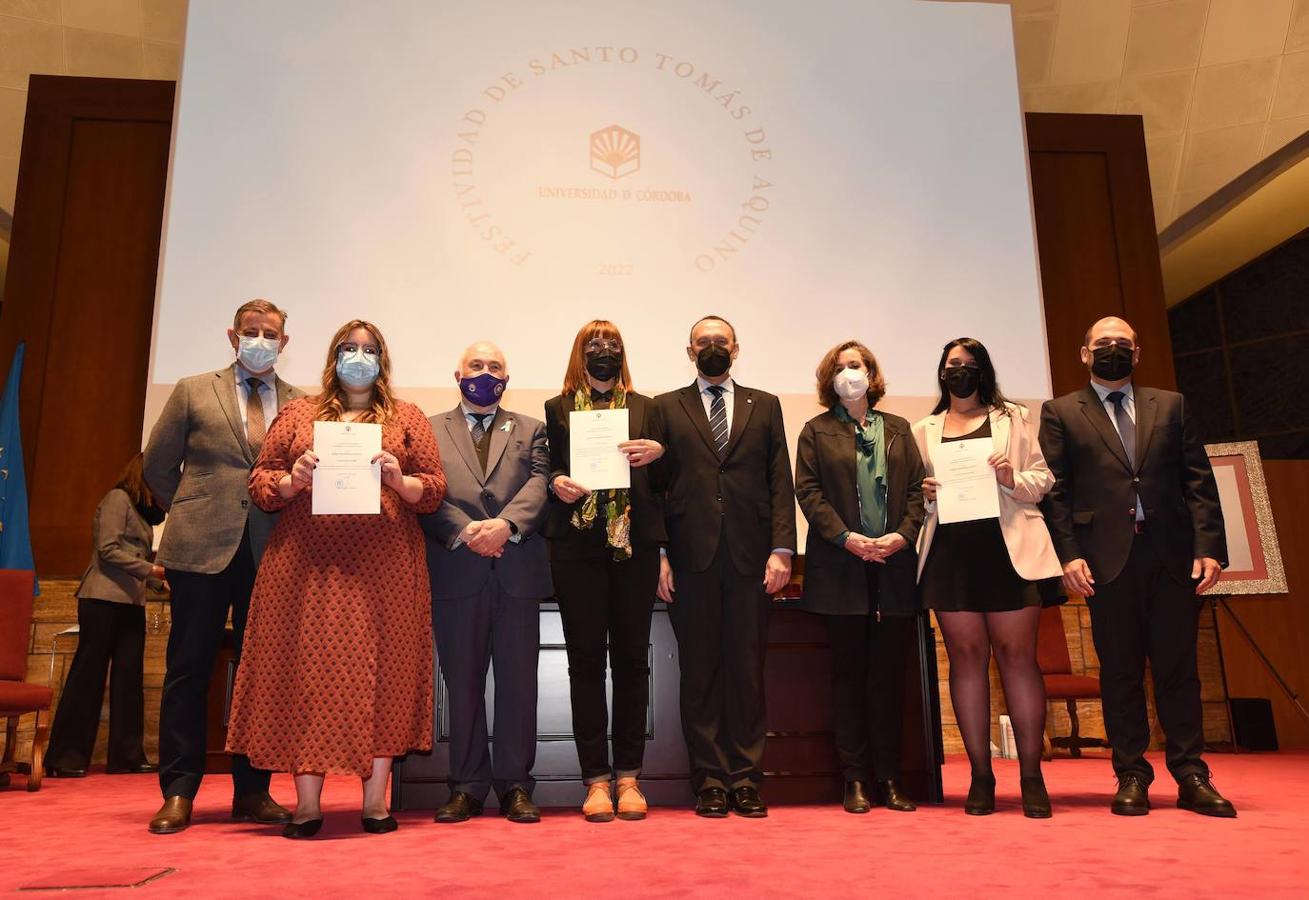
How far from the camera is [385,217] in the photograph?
496 centimetres

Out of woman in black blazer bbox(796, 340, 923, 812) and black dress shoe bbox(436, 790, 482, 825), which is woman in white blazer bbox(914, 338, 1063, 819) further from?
black dress shoe bbox(436, 790, 482, 825)

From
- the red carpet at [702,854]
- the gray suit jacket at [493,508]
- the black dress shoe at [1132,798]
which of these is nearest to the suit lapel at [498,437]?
the gray suit jacket at [493,508]

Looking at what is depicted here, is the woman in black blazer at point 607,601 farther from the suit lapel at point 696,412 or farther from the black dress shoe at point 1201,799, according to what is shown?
the black dress shoe at point 1201,799

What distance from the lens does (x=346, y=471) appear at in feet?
8.54

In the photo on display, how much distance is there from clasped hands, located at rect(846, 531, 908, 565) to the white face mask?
0.46 m

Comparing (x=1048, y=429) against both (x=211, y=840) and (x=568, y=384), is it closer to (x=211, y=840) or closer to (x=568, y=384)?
(x=568, y=384)

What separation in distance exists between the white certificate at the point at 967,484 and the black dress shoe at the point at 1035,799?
77cm

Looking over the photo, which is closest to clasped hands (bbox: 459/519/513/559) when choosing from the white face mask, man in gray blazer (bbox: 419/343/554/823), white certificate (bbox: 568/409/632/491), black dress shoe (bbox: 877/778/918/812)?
man in gray blazer (bbox: 419/343/554/823)

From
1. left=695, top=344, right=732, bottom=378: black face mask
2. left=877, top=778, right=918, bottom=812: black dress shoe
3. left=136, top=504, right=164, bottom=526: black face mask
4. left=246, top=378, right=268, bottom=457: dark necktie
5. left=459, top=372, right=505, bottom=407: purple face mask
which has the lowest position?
left=877, top=778, right=918, bottom=812: black dress shoe

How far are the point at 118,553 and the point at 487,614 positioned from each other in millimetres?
2353

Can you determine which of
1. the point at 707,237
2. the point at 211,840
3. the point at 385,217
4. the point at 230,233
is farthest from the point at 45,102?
the point at 211,840

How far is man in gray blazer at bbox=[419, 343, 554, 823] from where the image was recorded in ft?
9.68

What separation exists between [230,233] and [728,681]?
3.38 m

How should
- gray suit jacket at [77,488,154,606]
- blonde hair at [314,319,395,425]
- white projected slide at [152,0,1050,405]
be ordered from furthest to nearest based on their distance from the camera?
white projected slide at [152,0,1050,405] < gray suit jacket at [77,488,154,606] < blonde hair at [314,319,395,425]
